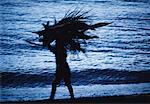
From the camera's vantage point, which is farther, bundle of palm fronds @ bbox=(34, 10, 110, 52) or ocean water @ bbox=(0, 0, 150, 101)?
ocean water @ bbox=(0, 0, 150, 101)

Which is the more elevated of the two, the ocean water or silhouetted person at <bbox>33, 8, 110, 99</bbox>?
silhouetted person at <bbox>33, 8, 110, 99</bbox>

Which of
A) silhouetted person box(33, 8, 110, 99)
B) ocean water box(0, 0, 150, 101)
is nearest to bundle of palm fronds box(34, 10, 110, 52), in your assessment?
silhouetted person box(33, 8, 110, 99)

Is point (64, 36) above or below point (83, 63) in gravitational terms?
above

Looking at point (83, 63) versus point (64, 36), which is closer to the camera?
point (64, 36)

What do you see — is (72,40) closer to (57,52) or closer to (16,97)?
(57,52)

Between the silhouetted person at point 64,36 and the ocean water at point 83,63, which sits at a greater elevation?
the silhouetted person at point 64,36

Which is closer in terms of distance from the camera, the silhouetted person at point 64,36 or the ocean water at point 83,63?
the silhouetted person at point 64,36

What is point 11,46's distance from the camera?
32.7ft

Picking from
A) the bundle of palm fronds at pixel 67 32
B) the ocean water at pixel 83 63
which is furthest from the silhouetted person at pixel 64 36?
the ocean water at pixel 83 63

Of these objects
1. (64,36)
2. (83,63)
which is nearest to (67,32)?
(64,36)

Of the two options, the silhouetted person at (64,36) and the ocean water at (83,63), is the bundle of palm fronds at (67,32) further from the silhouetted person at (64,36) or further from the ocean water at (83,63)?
the ocean water at (83,63)

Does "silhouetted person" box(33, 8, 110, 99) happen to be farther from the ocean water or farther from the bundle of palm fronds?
the ocean water

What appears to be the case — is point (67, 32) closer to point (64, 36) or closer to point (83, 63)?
point (64, 36)

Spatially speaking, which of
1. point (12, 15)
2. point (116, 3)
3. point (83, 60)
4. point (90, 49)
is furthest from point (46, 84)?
point (116, 3)
